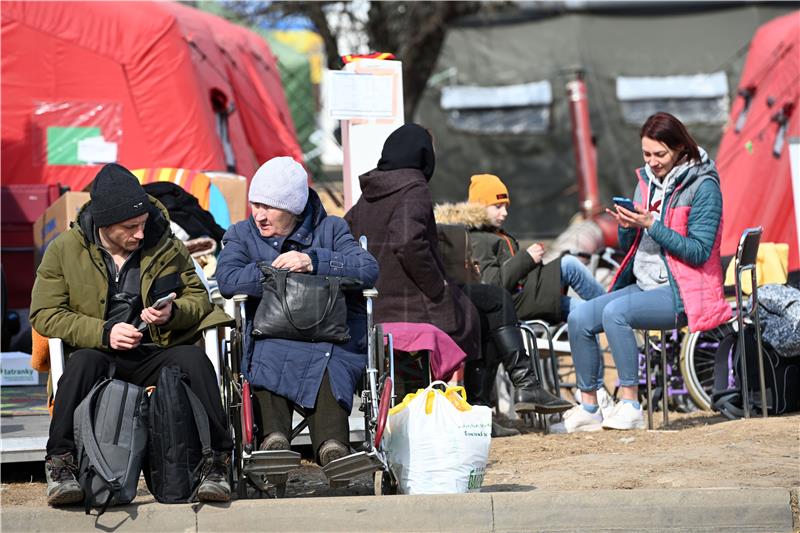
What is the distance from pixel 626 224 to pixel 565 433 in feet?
4.39

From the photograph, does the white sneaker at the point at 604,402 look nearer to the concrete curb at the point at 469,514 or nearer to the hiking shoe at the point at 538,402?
the hiking shoe at the point at 538,402

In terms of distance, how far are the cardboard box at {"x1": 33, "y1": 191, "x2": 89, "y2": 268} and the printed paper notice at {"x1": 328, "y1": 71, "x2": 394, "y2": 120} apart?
179 centimetres

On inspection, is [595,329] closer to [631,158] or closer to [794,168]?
[794,168]

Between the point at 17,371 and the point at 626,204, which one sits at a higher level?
the point at 626,204

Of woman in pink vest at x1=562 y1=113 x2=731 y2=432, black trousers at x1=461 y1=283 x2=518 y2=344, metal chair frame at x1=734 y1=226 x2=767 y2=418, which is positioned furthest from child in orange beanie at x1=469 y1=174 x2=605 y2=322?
metal chair frame at x1=734 y1=226 x2=767 y2=418

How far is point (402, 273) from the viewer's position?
7328 mm

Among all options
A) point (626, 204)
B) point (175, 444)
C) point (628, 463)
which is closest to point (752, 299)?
point (626, 204)

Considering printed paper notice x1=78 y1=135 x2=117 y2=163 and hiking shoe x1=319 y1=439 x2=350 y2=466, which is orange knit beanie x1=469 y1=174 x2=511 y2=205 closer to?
hiking shoe x1=319 y1=439 x2=350 y2=466

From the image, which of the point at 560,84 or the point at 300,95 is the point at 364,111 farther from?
the point at 300,95

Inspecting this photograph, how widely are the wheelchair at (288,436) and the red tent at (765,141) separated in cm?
856

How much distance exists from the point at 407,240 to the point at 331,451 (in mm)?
1727

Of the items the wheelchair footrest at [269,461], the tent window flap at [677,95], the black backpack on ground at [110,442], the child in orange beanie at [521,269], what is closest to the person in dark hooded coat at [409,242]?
the child in orange beanie at [521,269]

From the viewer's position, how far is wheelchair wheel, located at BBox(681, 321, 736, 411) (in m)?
9.06

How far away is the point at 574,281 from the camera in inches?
352
